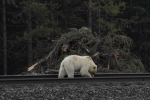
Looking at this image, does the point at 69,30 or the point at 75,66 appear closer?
the point at 75,66

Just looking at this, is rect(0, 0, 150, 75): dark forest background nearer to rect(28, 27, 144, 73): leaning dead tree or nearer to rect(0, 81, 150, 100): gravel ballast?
rect(28, 27, 144, 73): leaning dead tree

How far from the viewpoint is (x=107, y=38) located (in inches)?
616

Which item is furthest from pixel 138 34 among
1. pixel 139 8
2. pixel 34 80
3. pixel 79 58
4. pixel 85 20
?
pixel 34 80

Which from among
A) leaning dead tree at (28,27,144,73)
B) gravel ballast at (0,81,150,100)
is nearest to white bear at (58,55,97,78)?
gravel ballast at (0,81,150,100)

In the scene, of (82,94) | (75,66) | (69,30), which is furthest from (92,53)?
(69,30)

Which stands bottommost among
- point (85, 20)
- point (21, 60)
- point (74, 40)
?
point (21, 60)

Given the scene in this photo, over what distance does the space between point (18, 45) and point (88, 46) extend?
9780 mm

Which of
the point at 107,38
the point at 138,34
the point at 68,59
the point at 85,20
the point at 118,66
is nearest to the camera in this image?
the point at 68,59

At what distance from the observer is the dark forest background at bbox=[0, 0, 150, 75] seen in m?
15.4

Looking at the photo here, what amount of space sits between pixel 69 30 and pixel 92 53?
8625 millimetres

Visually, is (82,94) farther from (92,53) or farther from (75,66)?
(92,53)

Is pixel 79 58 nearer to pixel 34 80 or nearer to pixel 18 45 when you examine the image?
pixel 34 80

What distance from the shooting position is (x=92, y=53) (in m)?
14.8

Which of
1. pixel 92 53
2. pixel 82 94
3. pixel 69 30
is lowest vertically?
pixel 82 94
